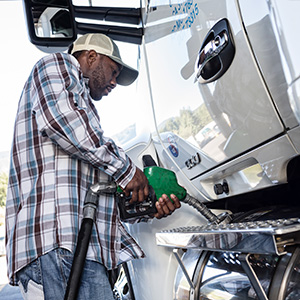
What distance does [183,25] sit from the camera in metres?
1.34

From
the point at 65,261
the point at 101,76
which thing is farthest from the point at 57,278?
the point at 101,76

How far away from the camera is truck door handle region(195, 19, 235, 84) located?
1029mm

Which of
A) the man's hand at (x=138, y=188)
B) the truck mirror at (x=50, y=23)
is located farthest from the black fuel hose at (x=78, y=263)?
the truck mirror at (x=50, y=23)

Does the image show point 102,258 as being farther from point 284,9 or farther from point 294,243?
point 284,9

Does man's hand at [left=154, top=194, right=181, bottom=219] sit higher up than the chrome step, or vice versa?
the chrome step

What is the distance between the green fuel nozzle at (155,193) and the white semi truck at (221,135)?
5 centimetres

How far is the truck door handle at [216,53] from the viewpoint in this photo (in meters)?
1.03

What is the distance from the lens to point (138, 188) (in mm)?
1646

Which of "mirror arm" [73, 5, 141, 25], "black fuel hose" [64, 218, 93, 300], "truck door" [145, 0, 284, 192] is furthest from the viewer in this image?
"mirror arm" [73, 5, 141, 25]

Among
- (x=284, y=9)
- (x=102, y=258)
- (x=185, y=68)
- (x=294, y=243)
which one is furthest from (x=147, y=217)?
(x=284, y=9)

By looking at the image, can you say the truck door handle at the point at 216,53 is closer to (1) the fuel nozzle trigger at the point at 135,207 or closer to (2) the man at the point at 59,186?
(2) the man at the point at 59,186

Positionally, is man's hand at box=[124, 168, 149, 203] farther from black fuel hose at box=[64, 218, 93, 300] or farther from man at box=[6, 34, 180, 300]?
black fuel hose at box=[64, 218, 93, 300]

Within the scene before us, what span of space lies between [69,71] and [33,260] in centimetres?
77

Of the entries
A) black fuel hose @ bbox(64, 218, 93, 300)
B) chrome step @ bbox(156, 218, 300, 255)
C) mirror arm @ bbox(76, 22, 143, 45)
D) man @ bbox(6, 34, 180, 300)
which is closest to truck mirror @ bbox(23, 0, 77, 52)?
mirror arm @ bbox(76, 22, 143, 45)
